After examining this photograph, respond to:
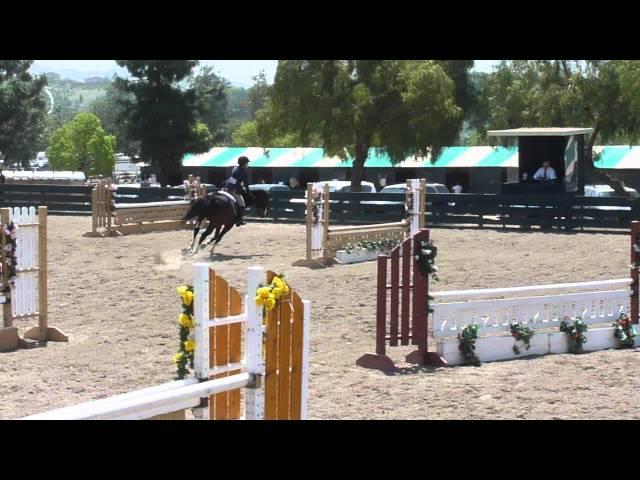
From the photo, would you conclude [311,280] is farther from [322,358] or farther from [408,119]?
[408,119]

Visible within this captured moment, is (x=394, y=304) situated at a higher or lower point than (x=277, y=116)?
lower

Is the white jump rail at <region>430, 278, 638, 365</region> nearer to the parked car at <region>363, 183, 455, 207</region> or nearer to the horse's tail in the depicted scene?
the horse's tail

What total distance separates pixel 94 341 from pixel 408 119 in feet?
85.0

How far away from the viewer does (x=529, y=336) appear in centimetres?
891

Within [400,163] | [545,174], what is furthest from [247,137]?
[545,174]

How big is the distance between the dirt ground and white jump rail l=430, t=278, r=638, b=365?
0.20 meters

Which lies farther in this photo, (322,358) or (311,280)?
(311,280)

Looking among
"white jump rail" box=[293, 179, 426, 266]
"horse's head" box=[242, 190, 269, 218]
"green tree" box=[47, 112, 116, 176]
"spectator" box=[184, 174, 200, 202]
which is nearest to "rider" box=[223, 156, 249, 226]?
"horse's head" box=[242, 190, 269, 218]

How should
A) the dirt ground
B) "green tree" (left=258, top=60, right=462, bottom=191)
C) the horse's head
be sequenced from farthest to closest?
"green tree" (left=258, top=60, right=462, bottom=191) < the horse's head < the dirt ground

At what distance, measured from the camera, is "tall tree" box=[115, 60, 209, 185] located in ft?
141

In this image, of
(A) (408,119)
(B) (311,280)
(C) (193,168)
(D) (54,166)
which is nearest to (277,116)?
(A) (408,119)

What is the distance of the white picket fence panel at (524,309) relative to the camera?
340 inches
